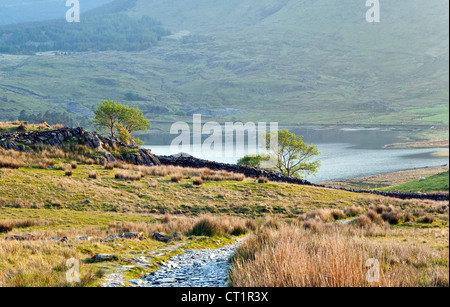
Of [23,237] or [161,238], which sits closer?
[23,237]

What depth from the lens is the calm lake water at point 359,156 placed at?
3467 inches

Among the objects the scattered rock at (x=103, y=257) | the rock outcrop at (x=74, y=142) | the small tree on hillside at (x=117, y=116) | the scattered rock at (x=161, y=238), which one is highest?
the small tree on hillside at (x=117, y=116)

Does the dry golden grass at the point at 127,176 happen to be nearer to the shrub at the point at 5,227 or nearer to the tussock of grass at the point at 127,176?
the tussock of grass at the point at 127,176

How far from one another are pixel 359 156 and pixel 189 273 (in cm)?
11042

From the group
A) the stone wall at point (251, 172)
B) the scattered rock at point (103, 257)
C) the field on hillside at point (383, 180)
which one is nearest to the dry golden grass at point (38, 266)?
the scattered rock at point (103, 257)

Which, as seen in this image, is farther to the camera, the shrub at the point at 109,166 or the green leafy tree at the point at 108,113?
the green leafy tree at the point at 108,113

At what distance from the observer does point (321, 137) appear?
548 ft

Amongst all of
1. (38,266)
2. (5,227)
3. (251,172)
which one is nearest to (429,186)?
(251,172)

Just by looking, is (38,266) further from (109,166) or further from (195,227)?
(109,166)

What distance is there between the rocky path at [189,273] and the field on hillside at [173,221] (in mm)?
312

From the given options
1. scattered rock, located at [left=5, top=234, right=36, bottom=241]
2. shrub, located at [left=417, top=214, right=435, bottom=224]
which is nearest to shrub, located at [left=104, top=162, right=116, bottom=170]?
scattered rock, located at [left=5, top=234, right=36, bottom=241]

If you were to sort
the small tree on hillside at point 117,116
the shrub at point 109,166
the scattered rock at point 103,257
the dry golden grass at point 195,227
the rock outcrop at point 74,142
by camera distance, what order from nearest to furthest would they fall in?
the scattered rock at point 103,257 < the dry golden grass at point 195,227 < the rock outcrop at point 74,142 < the shrub at point 109,166 < the small tree on hillside at point 117,116

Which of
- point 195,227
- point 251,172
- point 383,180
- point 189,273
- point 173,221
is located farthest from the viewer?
point 383,180

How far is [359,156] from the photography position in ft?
364
